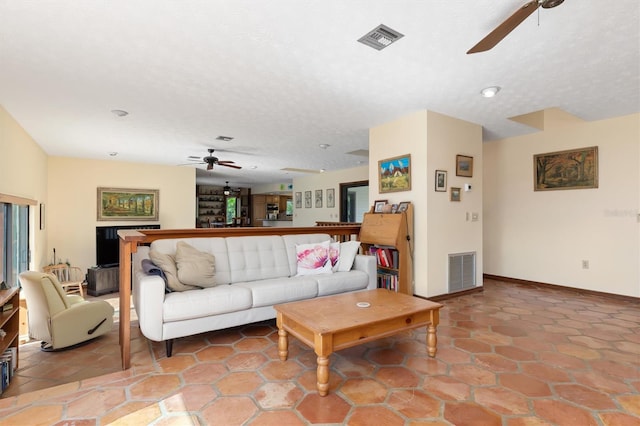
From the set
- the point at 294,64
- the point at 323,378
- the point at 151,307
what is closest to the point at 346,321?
the point at 323,378

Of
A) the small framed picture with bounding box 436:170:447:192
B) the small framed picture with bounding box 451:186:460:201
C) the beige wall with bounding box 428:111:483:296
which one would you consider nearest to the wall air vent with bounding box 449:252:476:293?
the beige wall with bounding box 428:111:483:296

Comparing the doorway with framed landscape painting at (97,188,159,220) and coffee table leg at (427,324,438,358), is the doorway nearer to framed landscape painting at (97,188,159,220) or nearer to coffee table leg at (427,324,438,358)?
framed landscape painting at (97,188,159,220)

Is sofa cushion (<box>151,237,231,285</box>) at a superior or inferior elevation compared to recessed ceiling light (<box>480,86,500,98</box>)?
inferior

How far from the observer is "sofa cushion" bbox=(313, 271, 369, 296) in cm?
349

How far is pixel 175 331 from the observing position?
2676 mm

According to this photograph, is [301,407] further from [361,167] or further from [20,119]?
[361,167]

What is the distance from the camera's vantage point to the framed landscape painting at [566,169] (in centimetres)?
472

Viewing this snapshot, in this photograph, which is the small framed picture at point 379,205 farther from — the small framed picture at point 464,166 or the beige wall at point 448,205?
the small framed picture at point 464,166

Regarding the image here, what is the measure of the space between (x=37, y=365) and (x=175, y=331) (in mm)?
1187

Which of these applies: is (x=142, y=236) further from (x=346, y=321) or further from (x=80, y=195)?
(x=80, y=195)

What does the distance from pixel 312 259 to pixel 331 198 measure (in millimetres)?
5708

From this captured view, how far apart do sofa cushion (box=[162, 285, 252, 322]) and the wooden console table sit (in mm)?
283

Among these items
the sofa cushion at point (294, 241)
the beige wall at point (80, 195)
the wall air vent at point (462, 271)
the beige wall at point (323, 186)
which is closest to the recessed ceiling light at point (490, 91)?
the wall air vent at point (462, 271)

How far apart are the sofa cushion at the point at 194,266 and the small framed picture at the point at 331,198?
6.35 m
